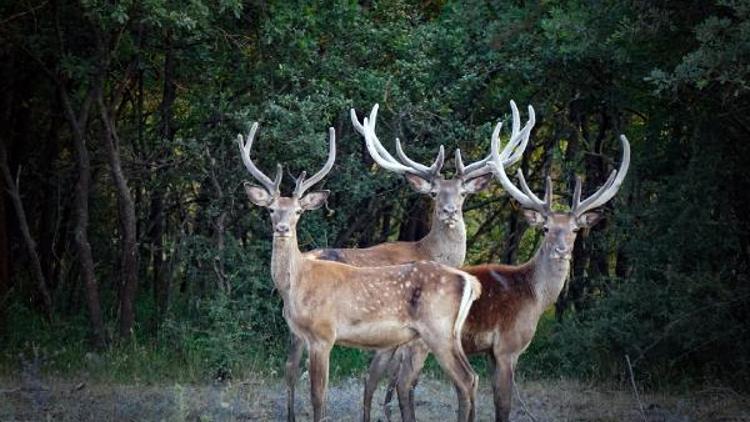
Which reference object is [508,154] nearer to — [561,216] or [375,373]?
[561,216]

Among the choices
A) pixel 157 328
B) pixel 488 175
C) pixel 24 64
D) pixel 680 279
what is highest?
pixel 24 64

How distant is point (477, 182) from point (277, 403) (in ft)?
8.18

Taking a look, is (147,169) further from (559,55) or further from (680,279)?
(680,279)

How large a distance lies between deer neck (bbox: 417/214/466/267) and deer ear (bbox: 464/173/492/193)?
0.28m

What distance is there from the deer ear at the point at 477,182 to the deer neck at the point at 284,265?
2.31 metres

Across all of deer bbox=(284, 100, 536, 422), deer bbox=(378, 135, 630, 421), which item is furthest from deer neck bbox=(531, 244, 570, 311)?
deer bbox=(284, 100, 536, 422)

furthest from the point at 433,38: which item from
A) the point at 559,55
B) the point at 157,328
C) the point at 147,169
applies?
the point at 157,328

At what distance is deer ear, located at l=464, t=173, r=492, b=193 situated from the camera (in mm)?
10328

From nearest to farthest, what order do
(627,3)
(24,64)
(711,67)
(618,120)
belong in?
(711,67) → (627,3) → (24,64) → (618,120)

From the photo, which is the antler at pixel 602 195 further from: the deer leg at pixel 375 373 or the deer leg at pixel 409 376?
the deer leg at pixel 375 373

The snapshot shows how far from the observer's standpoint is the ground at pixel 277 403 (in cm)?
898

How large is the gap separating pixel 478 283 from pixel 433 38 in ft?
13.4

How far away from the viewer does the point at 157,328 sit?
1238cm

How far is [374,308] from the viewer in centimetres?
842
